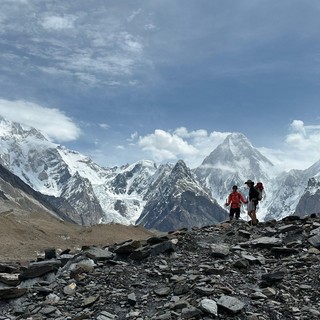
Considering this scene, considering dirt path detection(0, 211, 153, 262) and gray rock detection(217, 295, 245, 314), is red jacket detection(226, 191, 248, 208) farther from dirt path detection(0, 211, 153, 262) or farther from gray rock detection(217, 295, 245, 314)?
dirt path detection(0, 211, 153, 262)

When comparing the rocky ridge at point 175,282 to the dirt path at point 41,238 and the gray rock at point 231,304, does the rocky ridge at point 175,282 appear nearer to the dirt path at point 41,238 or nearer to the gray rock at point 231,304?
the gray rock at point 231,304

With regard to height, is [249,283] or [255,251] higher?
[255,251]

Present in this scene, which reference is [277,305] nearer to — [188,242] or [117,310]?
[117,310]

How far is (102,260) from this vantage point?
709 inches

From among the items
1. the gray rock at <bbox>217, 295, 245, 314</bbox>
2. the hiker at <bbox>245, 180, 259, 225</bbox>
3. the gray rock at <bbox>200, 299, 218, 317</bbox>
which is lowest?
the gray rock at <bbox>200, 299, 218, 317</bbox>

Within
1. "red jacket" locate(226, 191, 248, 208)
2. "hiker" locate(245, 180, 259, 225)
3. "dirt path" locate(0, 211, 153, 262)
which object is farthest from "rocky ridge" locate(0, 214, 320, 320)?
"dirt path" locate(0, 211, 153, 262)

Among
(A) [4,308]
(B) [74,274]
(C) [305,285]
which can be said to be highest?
(C) [305,285]

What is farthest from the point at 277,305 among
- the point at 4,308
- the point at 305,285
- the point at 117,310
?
the point at 4,308

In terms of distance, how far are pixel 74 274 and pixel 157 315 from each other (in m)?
4.31

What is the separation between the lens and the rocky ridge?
13414 millimetres

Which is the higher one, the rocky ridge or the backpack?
the backpack

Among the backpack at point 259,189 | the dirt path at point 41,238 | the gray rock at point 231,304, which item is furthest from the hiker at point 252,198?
the dirt path at point 41,238

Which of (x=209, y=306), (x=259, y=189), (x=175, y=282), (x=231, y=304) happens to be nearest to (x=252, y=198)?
(x=259, y=189)

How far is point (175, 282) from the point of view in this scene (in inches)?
605
